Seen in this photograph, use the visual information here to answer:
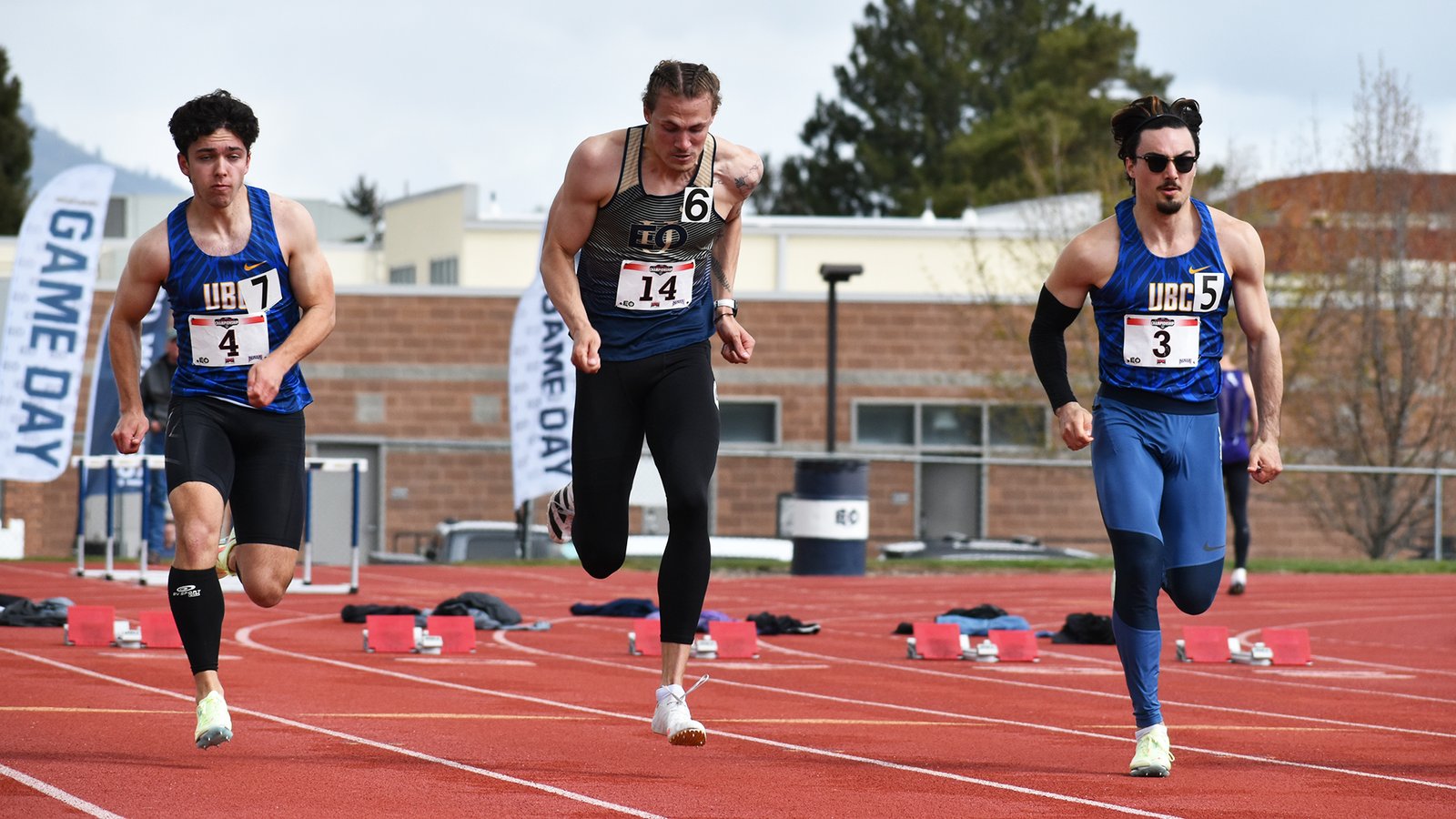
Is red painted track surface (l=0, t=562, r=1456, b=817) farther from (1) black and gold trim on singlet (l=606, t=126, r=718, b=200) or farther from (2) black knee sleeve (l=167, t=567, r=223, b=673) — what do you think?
(1) black and gold trim on singlet (l=606, t=126, r=718, b=200)

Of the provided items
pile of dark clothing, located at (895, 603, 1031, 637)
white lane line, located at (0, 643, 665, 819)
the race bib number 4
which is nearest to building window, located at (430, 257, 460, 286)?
pile of dark clothing, located at (895, 603, 1031, 637)

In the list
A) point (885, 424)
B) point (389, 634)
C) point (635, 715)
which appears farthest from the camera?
point (885, 424)

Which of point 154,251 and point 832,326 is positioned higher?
point 832,326

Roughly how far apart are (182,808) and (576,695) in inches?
150

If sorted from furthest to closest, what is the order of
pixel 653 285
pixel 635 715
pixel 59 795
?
pixel 635 715
pixel 653 285
pixel 59 795

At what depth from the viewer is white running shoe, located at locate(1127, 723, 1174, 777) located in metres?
6.61

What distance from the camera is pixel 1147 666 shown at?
686cm

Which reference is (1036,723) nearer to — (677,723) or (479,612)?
(677,723)

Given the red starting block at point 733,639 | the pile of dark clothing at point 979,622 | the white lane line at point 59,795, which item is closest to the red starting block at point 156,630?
the red starting block at point 733,639

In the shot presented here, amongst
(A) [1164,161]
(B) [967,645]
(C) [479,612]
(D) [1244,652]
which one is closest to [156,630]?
(C) [479,612]

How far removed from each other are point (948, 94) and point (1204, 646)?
5795 centimetres

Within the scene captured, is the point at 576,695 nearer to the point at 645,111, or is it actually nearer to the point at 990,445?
the point at 645,111

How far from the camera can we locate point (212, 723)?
6.45 m

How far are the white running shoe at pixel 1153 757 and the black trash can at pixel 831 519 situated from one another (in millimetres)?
13877
